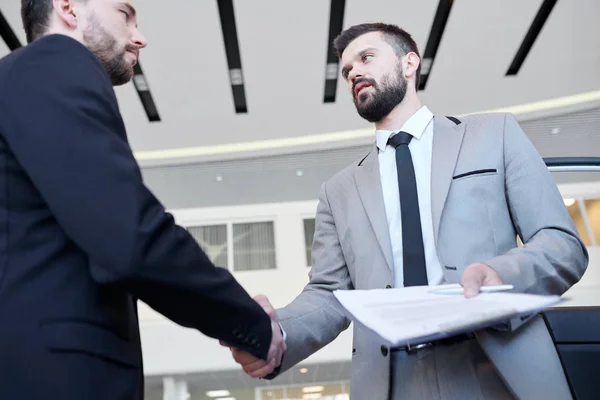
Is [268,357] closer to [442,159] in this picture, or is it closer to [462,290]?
[462,290]

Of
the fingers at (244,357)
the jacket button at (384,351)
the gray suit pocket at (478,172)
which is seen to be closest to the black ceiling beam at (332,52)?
the gray suit pocket at (478,172)

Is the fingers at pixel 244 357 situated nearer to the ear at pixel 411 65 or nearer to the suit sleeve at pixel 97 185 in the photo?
the suit sleeve at pixel 97 185

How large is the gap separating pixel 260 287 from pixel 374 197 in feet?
35.4

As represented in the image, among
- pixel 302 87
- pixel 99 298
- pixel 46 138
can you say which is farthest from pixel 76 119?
pixel 302 87

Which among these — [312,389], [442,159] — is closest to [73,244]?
[442,159]

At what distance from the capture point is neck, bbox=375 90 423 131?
207cm

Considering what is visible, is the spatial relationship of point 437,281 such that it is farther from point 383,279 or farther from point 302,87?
point 302,87

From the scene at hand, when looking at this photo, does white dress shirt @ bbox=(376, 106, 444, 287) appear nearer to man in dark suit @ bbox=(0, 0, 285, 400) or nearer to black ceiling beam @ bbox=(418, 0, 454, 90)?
man in dark suit @ bbox=(0, 0, 285, 400)

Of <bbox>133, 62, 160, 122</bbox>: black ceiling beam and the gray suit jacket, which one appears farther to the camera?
<bbox>133, 62, 160, 122</bbox>: black ceiling beam

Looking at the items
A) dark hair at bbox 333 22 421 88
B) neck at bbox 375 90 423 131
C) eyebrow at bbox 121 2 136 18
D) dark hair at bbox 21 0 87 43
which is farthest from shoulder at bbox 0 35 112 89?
dark hair at bbox 333 22 421 88

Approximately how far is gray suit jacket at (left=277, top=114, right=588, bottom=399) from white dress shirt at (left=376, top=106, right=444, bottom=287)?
37 millimetres

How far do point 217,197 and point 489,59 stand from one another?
690cm

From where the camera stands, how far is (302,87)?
447 inches

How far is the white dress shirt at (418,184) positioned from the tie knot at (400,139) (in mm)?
23
